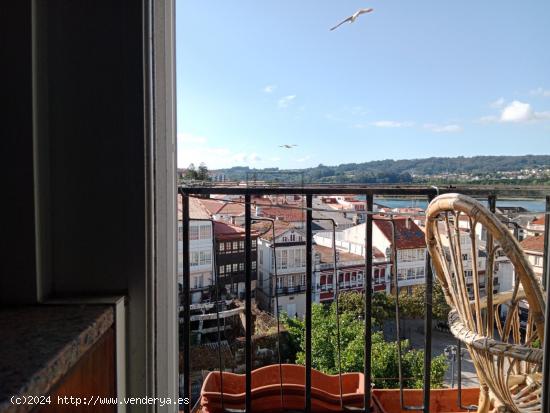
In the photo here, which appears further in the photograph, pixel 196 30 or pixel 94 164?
pixel 196 30

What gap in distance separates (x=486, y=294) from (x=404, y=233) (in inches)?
19.0

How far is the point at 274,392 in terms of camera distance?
64.9 inches

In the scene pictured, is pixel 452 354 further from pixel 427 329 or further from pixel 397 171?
pixel 397 171

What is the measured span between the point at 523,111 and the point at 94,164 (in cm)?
148

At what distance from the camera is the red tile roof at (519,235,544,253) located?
3.74 ft

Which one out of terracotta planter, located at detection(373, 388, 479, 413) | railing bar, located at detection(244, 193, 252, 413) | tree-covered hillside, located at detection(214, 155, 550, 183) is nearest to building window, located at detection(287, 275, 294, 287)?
railing bar, located at detection(244, 193, 252, 413)

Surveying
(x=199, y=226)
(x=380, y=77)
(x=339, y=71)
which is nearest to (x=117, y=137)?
(x=199, y=226)

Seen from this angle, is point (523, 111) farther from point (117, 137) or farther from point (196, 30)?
point (117, 137)

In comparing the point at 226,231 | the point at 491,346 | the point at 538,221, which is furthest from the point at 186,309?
the point at 538,221

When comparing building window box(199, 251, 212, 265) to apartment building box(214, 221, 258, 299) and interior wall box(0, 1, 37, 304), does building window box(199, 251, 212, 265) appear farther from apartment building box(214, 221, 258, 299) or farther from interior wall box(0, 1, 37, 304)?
interior wall box(0, 1, 37, 304)

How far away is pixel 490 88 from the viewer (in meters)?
1.76

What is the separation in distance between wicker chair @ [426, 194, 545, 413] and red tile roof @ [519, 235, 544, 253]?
0.34 feet

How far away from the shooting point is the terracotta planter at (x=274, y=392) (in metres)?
1.64

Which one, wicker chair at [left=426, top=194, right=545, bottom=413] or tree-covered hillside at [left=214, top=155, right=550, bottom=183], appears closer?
wicker chair at [left=426, top=194, right=545, bottom=413]
